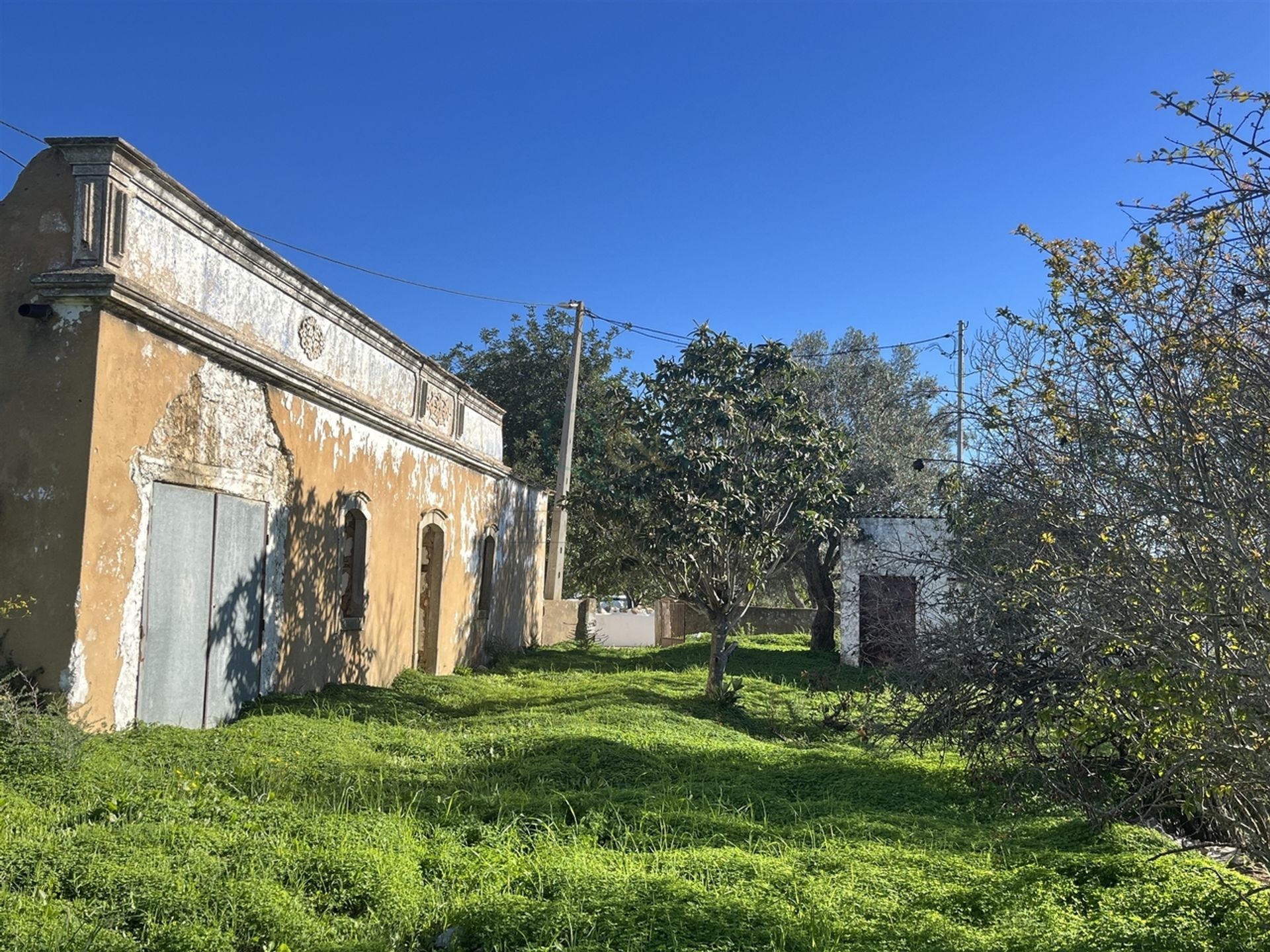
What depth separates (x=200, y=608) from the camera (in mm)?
8570

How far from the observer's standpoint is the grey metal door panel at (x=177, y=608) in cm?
790

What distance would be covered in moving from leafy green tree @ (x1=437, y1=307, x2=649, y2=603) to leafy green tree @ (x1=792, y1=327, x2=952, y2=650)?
5877mm

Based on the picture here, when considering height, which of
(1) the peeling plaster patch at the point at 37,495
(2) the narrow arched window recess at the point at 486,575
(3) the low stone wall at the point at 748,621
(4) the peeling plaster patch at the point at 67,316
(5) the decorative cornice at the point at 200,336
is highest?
(5) the decorative cornice at the point at 200,336

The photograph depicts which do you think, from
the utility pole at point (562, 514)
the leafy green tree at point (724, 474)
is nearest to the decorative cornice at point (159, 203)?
the leafy green tree at point (724, 474)

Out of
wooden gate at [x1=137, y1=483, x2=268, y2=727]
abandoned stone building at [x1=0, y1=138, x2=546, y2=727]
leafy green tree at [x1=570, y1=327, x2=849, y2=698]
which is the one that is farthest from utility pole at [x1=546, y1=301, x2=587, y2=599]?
wooden gate at [x1=137, y1=483, x2=268, y2=727]

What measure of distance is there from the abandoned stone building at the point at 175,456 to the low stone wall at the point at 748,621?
15.0 metres

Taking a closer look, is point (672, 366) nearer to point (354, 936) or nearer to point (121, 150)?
point (121, 150)

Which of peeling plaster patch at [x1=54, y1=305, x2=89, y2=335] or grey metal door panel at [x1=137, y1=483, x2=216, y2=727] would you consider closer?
peeling plaster patch at [x1=54, y1=305, x2=89, y2=335]

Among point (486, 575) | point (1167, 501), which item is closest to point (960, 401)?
point (1167, 501)

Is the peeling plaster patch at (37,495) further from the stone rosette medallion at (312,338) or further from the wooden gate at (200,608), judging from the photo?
the stone rosette medallion at (312,338)

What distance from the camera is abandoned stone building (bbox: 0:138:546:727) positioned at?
7.25 m

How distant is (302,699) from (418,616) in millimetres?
4256

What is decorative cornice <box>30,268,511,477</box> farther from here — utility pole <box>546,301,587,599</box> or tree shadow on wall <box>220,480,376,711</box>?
utility pole <box>546,301,587,599</box>

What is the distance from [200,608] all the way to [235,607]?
56cm
